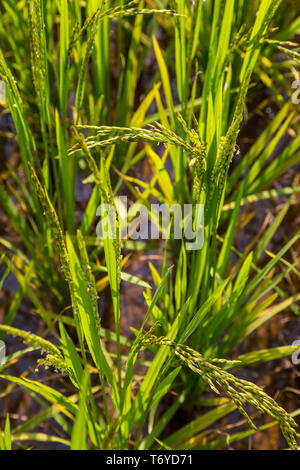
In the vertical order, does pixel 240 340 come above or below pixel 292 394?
above

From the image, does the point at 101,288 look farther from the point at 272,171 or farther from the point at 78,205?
the point at 272,171

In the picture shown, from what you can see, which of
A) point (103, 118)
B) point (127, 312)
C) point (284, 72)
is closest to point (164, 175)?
point (103, 118)
